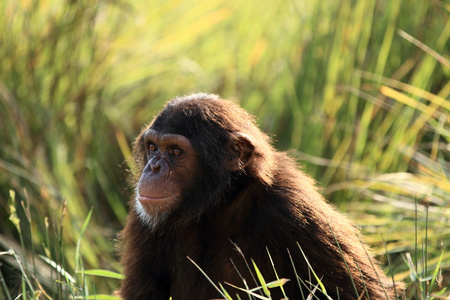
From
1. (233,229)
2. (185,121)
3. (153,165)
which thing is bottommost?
(233,229)

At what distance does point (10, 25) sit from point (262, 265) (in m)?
3.99

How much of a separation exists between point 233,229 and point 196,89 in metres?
3.93

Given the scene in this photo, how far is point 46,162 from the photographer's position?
6.62 meters

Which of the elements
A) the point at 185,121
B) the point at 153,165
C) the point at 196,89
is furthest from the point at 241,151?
the point at 196,89

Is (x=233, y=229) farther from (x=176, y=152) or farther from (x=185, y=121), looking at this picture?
(x=185, y=121)

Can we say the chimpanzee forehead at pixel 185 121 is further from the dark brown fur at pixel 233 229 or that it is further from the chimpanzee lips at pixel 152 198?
the chimpanzee lips at pixel 152 198

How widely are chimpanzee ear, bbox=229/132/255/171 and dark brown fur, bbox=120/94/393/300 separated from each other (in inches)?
0.8

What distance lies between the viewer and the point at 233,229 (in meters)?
4.32

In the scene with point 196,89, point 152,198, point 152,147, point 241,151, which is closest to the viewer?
point 152,198

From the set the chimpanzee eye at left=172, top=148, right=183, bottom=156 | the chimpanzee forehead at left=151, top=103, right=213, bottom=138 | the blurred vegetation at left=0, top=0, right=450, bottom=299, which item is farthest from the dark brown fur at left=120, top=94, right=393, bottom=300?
the blurred vegetation at left=0, top=0, right=450, bottom=299

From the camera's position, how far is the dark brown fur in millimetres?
4110

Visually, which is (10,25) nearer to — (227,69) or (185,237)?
(227,69)

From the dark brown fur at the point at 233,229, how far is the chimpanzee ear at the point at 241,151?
0.06ft

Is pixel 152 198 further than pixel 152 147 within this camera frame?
No
